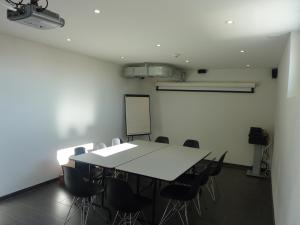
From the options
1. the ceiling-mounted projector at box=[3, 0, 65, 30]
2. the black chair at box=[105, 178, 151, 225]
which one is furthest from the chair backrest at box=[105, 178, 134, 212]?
the ceiling-mounted projector at box=[3, 0, 65, 30]

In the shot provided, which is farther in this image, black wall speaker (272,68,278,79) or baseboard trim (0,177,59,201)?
black wall speaker (272,68,278,79)

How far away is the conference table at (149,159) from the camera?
10.2 feet

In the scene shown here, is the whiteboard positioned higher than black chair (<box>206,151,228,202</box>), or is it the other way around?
the whiteboard

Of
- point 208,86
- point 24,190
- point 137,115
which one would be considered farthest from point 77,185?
point 208,86

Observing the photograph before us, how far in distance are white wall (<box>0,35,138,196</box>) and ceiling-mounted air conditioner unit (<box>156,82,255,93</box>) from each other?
6.30 feet

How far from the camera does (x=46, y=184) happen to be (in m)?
4.55

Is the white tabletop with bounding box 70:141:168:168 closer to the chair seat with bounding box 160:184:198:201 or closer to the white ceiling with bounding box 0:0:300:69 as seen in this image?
the chair seat with bounding box 160:184:198:201

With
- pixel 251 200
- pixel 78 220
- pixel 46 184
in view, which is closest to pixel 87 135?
pixel 46 184

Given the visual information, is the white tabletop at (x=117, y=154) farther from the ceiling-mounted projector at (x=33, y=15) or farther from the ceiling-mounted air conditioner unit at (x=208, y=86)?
the ceiling-mounted air conditioner unit at (x=208, y=86)

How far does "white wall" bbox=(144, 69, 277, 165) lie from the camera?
19.6ft

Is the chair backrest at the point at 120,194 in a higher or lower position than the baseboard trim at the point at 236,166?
higher

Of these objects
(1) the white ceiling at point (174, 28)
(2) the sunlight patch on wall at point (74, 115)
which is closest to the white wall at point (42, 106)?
(2) the sunlight patch on wall at point (74, 115)

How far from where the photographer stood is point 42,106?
438 centimetres

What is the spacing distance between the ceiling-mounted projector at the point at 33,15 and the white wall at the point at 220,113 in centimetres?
517
